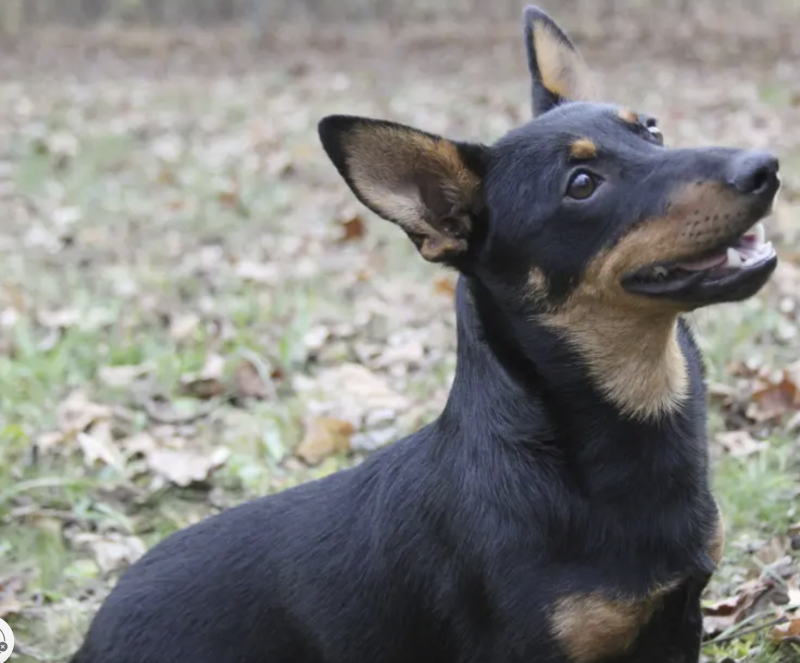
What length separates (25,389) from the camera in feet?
18.6

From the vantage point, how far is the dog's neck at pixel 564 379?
116 inches

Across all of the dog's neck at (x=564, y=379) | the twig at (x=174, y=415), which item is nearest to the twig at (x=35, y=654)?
the twig at (x=174, y=415)

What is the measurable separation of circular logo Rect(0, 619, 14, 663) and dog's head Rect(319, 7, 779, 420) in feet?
6.11

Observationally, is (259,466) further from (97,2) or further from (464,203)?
(97,2)

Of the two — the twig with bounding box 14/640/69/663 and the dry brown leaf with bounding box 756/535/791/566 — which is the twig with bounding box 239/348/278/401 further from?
the dry brown leaf with bounding box 756/535/791/566

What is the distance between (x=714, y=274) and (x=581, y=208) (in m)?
0.39

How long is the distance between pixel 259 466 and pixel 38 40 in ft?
64.9

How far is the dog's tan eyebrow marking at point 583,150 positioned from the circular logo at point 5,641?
2335mm

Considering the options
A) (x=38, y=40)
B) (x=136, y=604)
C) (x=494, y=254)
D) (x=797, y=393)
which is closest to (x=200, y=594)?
(x=136, y=604)

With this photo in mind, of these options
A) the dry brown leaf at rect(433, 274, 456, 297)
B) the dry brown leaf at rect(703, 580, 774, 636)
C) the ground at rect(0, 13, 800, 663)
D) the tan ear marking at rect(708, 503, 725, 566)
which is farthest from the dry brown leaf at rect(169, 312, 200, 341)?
the tan ear marking at rect(708, 503, 725, 566)

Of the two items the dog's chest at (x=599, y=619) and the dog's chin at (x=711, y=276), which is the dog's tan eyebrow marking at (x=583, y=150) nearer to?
the dog's chin at (x=711, y=276)

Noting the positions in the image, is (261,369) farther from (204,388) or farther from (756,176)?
(756,176)

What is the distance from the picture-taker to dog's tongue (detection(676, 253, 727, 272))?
2.73m

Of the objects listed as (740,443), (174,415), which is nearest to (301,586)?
(740,443)
